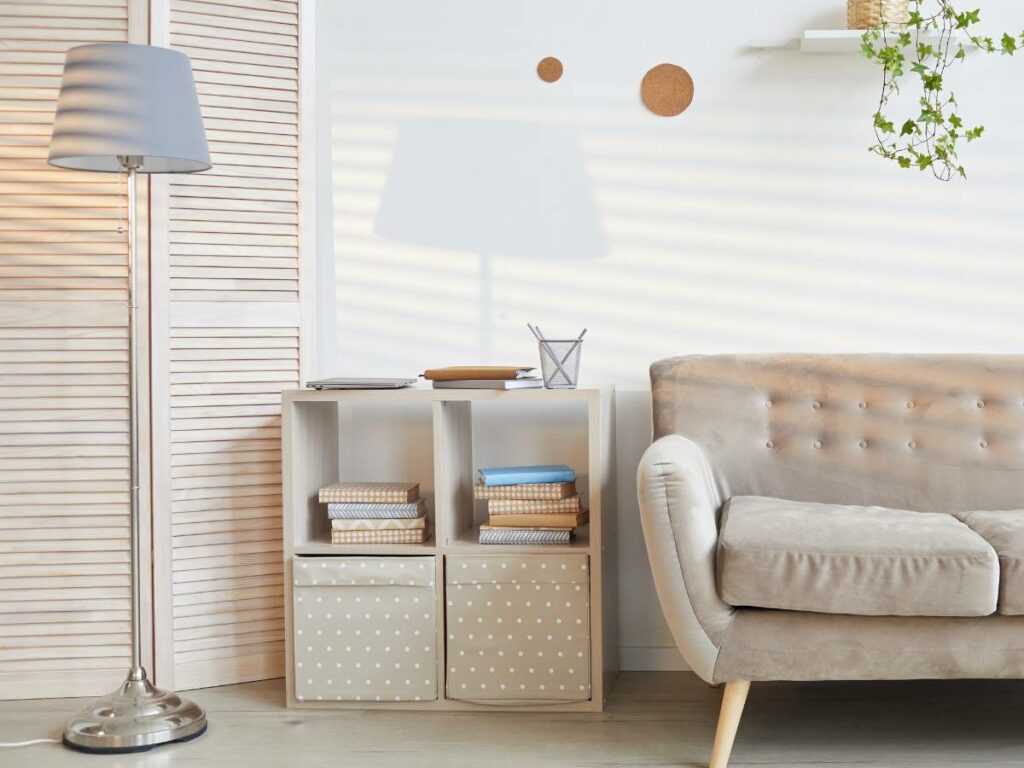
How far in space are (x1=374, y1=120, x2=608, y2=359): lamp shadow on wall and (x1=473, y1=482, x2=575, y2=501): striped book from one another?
1.73ft

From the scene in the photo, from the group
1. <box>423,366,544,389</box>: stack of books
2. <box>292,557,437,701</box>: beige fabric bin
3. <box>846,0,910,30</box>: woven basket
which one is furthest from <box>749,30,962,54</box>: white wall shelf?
<box>292,557,437,701</box>: beige fabric bin

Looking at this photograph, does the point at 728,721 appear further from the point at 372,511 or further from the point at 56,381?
the point at 56,381

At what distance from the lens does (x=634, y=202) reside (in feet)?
10.0

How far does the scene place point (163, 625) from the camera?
9.06 ft

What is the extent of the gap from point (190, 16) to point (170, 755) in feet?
5.86

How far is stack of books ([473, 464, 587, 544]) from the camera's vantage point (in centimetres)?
266

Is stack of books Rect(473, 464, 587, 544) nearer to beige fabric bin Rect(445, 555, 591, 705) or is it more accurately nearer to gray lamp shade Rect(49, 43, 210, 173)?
beige fabric bin Rect(445, 555, 591, 705)

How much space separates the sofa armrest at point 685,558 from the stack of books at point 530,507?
1.51 feet

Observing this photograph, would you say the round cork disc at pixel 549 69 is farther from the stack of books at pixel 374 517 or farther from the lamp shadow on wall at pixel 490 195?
the stack of books at pixel 374 517

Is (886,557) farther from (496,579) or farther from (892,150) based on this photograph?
(892,150)

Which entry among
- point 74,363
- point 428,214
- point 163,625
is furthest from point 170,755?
point 428,214

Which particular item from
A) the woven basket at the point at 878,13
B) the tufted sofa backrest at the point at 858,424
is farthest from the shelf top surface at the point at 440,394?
the woven basket at the point at 878,13

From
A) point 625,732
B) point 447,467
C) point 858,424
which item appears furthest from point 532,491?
point 858,424

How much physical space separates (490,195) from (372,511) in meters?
0.97
